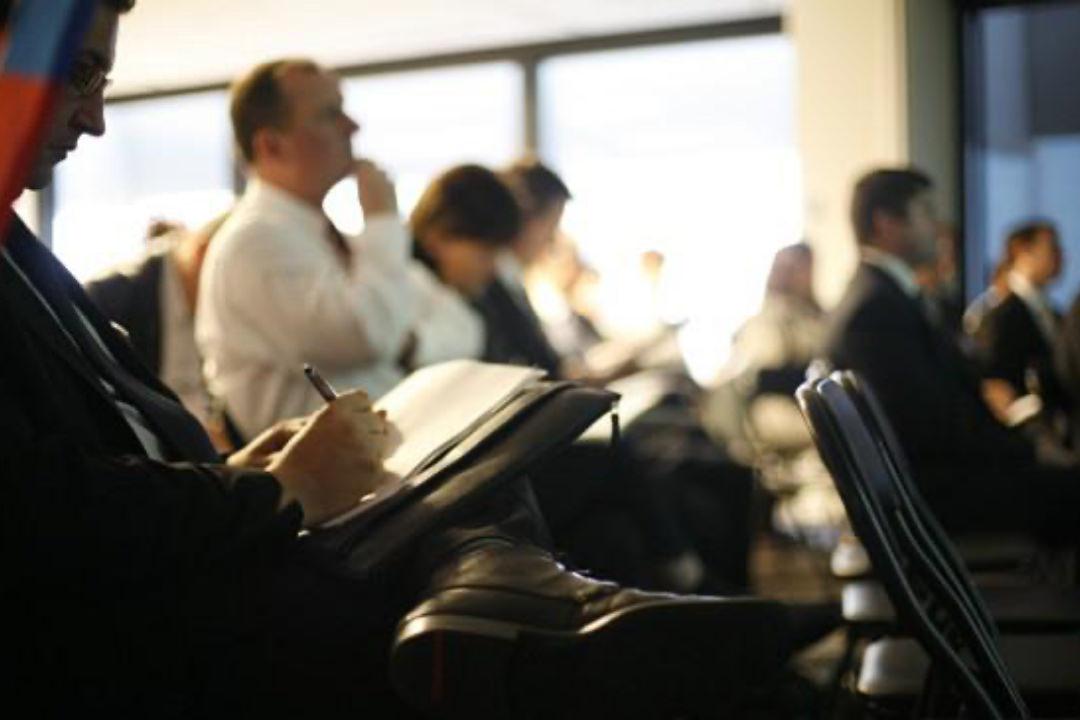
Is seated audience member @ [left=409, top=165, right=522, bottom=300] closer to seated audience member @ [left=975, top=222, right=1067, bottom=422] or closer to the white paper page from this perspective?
the white paper page

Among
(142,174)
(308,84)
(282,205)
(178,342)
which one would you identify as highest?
(308,84)

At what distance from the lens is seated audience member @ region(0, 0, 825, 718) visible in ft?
4.04

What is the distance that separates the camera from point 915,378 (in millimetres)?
4281

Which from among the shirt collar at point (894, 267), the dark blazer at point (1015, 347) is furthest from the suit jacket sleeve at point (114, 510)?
the dark blazer at point (1015, 347)

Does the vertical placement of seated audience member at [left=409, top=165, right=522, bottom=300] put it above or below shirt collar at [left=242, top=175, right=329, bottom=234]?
below

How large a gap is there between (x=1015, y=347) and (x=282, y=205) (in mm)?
4997

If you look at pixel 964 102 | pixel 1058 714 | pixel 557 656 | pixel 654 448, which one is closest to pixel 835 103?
pixel 964 102

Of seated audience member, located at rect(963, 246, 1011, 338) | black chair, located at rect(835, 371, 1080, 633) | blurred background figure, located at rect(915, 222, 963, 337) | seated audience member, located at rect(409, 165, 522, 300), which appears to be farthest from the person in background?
black chair, located at rect(835, 371, 1080, 633)

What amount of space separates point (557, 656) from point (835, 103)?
24.9 ft

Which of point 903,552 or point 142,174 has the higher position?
point 903,552

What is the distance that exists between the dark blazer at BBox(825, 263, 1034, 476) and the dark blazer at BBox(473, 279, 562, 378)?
79 cm

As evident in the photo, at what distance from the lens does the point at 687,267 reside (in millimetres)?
10570

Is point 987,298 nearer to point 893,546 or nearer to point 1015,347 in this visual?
point 1015,347

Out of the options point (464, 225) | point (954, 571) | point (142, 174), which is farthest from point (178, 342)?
point (142, 174)
